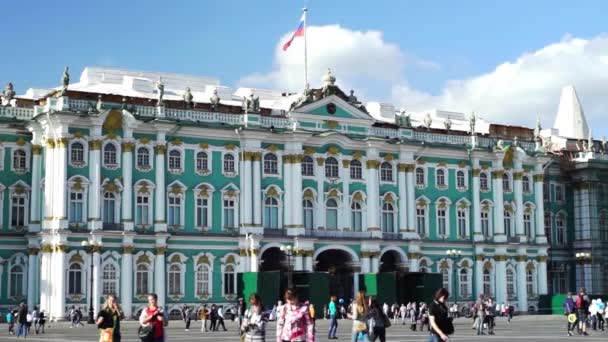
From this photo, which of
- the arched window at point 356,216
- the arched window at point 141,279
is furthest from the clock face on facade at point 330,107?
the arched window at point 141,279

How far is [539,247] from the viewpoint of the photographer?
3378 inches

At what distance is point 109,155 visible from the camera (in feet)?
225

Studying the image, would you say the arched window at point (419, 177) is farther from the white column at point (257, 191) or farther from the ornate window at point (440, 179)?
the white column at point (257, 191)

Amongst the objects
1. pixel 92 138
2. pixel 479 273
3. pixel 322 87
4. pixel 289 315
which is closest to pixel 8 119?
pixel 92 138

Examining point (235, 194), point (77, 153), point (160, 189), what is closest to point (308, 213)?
point (235, 194)

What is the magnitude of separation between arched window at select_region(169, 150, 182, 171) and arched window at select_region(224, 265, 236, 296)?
296 inches

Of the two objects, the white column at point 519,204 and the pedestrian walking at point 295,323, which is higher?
the white column at point 519,204

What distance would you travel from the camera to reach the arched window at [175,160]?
71.0 m

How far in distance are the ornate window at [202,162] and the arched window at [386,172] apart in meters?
14.0

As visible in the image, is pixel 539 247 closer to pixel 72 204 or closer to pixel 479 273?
pixel 479 273

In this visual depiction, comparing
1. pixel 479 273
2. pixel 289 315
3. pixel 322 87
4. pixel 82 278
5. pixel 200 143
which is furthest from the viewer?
pixel 479 273

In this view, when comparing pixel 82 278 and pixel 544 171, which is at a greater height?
pixel 544 171

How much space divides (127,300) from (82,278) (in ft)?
10.3

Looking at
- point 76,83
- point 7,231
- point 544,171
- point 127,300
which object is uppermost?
point 76,83
